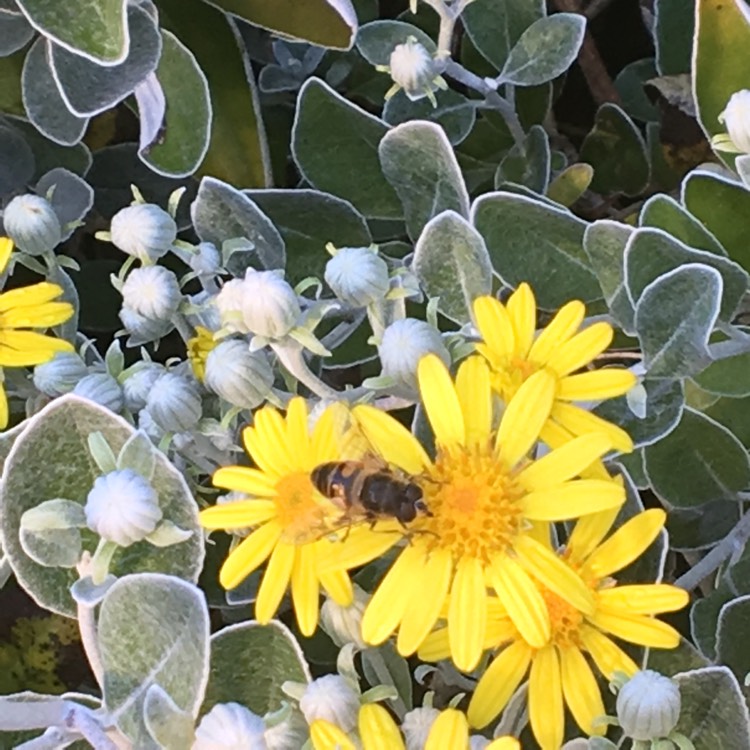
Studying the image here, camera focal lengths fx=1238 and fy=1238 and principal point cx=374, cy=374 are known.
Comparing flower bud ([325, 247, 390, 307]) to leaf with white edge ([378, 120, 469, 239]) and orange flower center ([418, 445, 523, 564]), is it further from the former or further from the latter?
leaf with white edge ([378, 120, 469, 239])

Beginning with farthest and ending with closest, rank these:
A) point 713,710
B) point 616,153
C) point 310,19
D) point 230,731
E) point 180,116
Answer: point 616,153
point 180,116
point 310,19
point 713,710
point 230,731

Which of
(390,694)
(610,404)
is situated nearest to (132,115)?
(610,404)

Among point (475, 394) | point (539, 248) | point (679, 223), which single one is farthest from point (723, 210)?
point (475, 394)

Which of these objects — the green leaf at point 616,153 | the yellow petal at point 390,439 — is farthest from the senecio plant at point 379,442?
the green leaf at point 616,153

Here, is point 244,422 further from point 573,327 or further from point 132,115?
point 132,115

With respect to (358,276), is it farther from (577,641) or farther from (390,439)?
(577,641)
